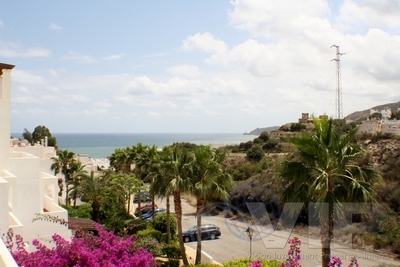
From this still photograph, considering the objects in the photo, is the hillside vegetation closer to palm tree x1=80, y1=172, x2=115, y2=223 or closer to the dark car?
the dark car

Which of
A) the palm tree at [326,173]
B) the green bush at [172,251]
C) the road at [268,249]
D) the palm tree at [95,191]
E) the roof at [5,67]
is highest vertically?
the roof at [5,67]

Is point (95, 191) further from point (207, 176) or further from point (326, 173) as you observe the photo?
point (326, 173)

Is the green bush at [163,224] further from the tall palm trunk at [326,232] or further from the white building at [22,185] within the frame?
the tall palm trunk at [326,232]

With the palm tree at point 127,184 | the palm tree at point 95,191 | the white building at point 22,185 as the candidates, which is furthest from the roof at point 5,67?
the palm tree at point 127,184

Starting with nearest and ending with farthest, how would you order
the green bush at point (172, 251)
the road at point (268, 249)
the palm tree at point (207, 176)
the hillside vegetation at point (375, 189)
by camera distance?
the palm tree at point (207, 176)
the road at point (268, 249)
the green bush at point (172, 251)
the hillside vegetation at point (375, 189)

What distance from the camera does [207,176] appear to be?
1315 cm

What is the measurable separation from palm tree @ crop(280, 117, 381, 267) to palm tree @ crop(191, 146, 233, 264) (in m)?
5.78

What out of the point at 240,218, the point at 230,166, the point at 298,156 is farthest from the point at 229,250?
the point at 230,166

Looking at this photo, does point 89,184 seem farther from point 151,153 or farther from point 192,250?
point 192,250

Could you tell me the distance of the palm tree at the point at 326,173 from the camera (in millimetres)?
6883

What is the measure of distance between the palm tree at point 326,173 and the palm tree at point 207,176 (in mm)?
5782

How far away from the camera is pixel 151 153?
75.1 ft

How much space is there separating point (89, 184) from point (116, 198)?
6.71 ft

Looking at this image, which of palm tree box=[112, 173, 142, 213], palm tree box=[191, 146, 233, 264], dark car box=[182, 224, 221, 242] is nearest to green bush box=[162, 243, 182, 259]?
palm tree box=[191, 146, 233, 264]
